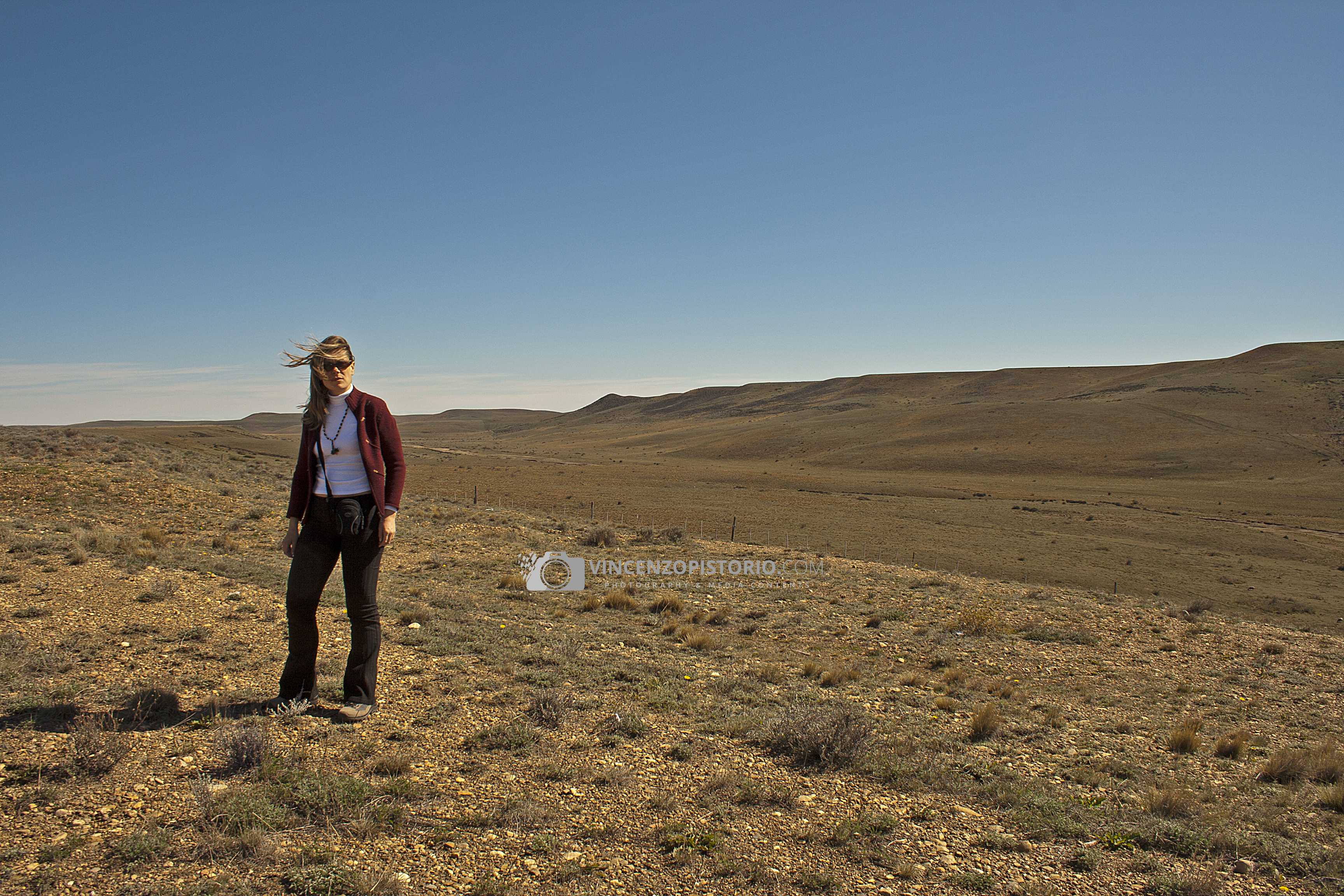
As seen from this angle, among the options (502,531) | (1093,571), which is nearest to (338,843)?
(502,531)

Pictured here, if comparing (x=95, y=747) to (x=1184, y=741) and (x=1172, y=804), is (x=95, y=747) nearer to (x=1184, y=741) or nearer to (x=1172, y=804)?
(x=1172, y=804)

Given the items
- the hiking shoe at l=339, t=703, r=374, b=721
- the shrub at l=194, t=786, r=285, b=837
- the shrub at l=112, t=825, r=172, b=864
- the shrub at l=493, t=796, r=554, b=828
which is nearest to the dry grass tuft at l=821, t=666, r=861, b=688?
the shrub at l=493, t=796, r=554, b=828

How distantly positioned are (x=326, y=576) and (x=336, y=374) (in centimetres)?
124

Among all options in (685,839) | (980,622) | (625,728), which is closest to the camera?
(685,839)

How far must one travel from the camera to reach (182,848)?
10.1 feet

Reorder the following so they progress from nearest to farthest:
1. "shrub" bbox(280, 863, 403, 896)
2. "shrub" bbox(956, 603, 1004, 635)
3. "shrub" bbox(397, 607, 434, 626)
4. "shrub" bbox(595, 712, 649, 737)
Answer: "shrub" bbox(280, 863, 403, 896), "shrub" bbox(595, 712, 649, 737), "shrub" bbox(397, 607, 434, 626), "shrub" bbox(956, 603, 1004, 635)

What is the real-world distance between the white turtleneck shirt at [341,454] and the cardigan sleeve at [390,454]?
15 centimetres

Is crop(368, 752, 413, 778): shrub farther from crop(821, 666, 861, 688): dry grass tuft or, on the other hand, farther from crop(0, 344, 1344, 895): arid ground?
crop(821, 666, 861, 688): dry grass tuft

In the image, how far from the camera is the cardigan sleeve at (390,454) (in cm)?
448

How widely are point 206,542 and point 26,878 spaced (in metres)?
10.6

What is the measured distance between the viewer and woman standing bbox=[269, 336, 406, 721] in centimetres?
431

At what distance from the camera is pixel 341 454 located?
4.32m

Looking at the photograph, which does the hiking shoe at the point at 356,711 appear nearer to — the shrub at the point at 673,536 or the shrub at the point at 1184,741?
the shrub at the point at 1184,741

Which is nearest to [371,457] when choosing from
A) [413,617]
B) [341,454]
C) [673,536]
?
[341,454]
